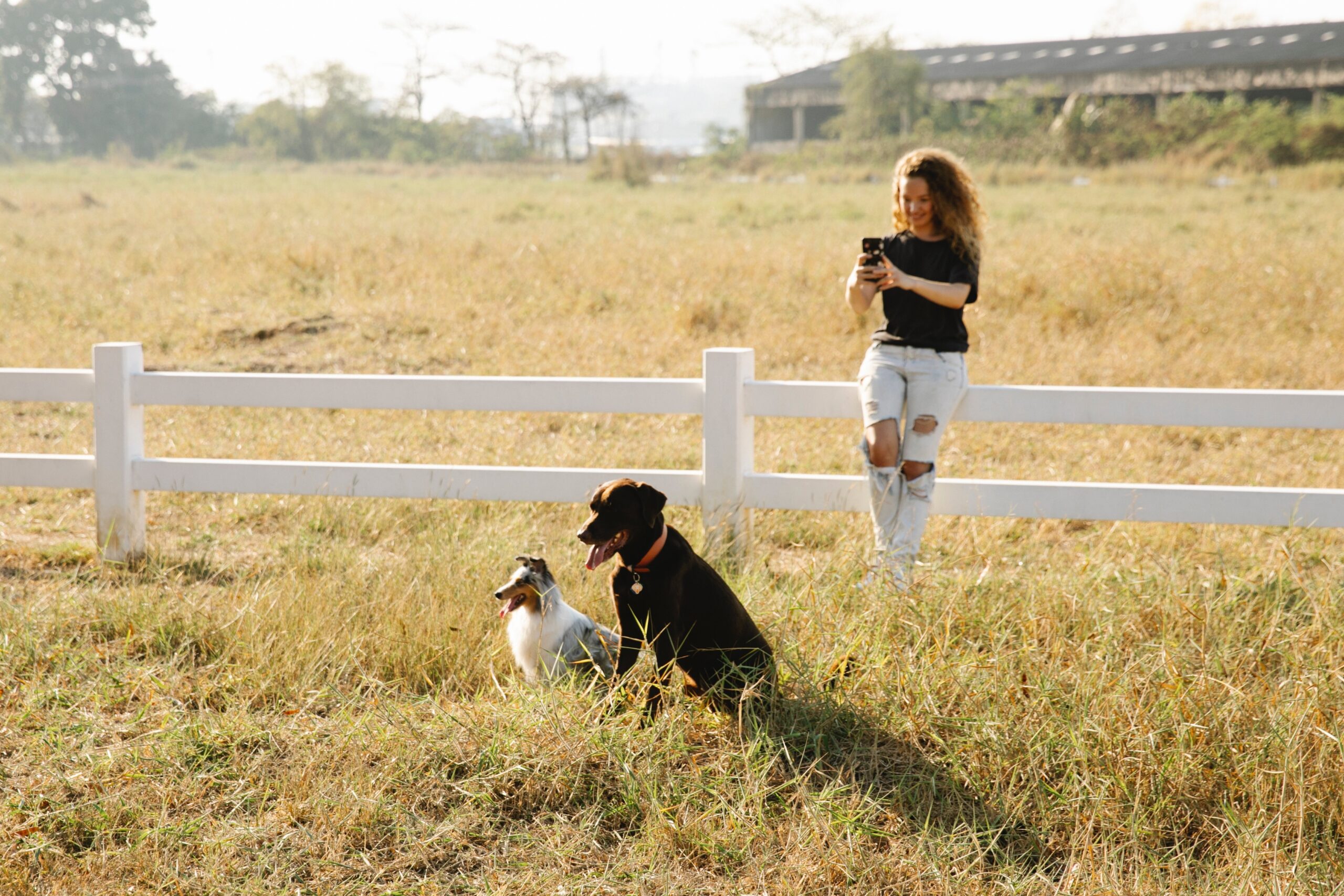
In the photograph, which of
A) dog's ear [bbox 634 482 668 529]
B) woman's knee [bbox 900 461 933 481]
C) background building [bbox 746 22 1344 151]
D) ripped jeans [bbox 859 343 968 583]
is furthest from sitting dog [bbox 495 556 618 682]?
background building [bbox 746 22 1344 151]

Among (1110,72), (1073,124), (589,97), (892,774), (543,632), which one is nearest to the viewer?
(892,774)

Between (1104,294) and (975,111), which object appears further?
(975,111)

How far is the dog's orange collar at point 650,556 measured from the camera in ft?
11.0

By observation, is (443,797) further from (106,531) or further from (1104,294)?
(1104,294)

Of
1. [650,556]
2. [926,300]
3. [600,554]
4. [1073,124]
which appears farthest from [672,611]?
[1073,124]

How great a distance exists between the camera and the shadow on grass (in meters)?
2.94

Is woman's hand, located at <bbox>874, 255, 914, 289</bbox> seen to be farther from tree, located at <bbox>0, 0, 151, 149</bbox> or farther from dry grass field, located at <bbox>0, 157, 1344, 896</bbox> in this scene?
tree, located at <bbox>0, 0, 151, 149</bbox>

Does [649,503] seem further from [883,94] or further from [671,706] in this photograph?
[883,94]

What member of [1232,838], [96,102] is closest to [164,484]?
[1232,838]

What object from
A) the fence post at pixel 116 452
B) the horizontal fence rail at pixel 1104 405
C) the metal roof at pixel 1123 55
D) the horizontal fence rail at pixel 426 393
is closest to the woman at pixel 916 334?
the horizontal fence rail at pixel 1104 405

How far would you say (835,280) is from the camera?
1224 centimetres

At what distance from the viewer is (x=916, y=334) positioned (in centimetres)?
450

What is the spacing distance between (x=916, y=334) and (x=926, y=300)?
14 centimetres

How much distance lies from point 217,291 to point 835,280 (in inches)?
270
